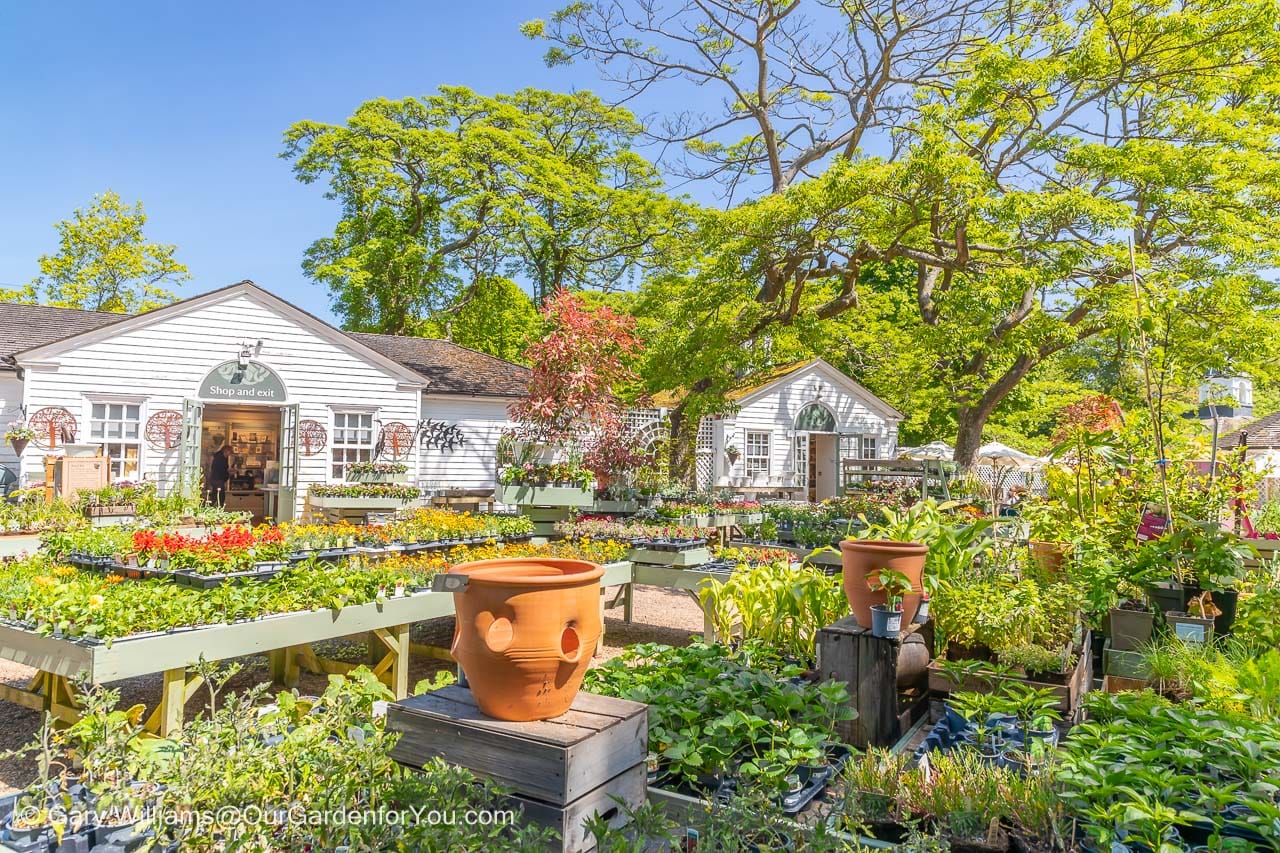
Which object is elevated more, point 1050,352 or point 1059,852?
point 1050,352

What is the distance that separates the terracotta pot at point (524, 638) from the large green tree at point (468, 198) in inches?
733

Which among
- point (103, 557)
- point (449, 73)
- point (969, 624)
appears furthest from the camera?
point (449, 73)

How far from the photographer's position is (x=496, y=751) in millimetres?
1960

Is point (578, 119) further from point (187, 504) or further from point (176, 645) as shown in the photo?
point (176, 645)

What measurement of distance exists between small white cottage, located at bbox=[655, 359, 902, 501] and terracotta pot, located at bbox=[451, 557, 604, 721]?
51.2 feet

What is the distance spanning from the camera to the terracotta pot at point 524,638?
6.38 feet

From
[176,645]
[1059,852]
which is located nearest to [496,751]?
[1059,852]

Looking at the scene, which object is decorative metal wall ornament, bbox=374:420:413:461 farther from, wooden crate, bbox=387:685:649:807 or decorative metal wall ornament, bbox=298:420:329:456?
wooden crate, bbox=387:685:649:807

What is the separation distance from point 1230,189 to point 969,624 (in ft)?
35.7

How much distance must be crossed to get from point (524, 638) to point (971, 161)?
1114 cm

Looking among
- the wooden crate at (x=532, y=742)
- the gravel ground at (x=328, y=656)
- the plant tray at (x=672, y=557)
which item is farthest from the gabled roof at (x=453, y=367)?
the wooden crate at (x=532, y=742)

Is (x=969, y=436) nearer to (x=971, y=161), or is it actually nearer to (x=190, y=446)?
(x=971, y=161)

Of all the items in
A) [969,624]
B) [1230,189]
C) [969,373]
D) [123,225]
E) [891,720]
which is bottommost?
[891,720]

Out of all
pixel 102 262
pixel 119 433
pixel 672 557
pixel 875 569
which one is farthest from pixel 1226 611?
pixel 102 262
